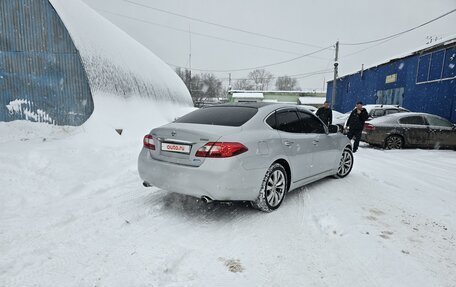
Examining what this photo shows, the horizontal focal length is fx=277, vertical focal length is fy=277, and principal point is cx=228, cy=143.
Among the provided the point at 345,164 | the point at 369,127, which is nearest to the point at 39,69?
the point at 345,164

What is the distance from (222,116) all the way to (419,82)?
17.1m

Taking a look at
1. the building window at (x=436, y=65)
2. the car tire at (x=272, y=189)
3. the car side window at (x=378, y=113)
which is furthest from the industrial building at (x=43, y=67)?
the building window at (x=436, y=65)

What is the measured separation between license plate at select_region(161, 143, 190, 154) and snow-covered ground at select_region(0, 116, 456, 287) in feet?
2.73

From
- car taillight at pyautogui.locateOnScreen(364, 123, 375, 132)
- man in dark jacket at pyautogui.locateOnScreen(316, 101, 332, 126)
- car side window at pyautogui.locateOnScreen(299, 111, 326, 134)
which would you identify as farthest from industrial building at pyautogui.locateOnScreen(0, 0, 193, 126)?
car taillight at pyautogui.locateOnScreen(364, 123, 375, 132)

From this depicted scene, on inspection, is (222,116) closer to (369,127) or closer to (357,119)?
(357,119)

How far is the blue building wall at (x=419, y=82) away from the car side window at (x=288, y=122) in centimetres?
1326

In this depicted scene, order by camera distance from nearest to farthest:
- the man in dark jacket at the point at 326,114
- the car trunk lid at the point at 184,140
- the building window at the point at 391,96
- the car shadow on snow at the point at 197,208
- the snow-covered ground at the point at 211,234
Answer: the snow-covered ground at the point at 211,234, the car trunk lid at the point at 184,140, the car shadow on snow at the point at 197,208, the man in dark jacket at the point at 326,114, the building window at the point at 391,96

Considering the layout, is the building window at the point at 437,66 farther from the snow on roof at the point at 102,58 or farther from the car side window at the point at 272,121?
the snow on roof at the point at 102,58

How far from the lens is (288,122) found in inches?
165

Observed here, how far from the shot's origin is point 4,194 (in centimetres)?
396

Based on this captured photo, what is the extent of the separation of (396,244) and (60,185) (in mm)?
4822

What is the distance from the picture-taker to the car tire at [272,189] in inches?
139

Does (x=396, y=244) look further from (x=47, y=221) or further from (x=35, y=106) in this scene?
(x=35, y=106)

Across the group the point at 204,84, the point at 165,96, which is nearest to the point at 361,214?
the point at 165,96
